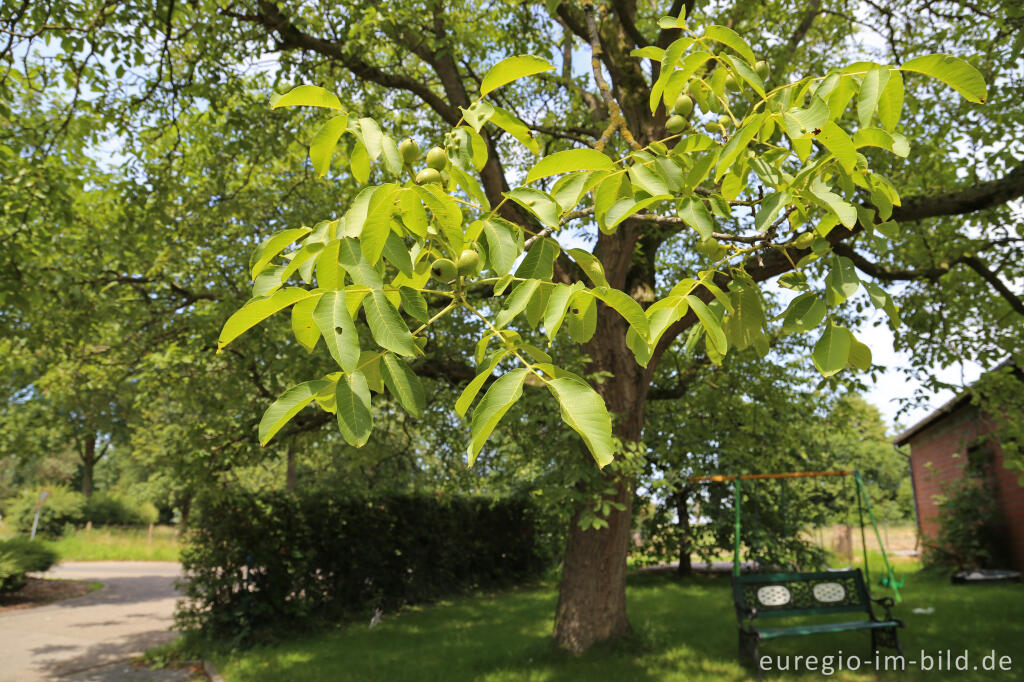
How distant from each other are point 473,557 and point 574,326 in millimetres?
13126

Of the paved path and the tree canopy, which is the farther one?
the paved path

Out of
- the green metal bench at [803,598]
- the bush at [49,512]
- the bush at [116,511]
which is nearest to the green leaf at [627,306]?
the green metal bench at [803,598]

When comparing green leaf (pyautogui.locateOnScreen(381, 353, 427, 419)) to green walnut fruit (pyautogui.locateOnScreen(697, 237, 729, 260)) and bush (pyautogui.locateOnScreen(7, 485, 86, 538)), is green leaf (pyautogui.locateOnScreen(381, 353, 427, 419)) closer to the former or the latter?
green walnut fruit (pyautogui.locateOnScreen(697, 237, 729, 260))

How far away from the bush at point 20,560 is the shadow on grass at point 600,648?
7517 mm

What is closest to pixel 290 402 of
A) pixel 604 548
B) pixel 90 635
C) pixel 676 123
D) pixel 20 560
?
pixel 676 123

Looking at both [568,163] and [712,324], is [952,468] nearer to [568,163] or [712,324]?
[712,324]

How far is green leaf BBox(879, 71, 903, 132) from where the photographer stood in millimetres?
1557

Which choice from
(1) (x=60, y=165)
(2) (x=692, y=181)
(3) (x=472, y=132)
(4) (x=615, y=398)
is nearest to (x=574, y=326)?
(2) (x=692, y=181)

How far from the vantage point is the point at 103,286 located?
25.9ft

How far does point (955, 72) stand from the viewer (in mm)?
1492

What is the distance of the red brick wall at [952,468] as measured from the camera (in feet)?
42.1

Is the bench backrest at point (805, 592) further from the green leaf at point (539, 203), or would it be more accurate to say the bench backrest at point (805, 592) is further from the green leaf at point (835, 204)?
the green leaf at point (539, 203)

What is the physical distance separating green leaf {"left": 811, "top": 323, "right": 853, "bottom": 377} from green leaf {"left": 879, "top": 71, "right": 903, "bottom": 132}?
51 cm

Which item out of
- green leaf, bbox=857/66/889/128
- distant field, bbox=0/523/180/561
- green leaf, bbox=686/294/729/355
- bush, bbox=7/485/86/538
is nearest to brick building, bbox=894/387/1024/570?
green leaf, bbox=857/66/889/128
